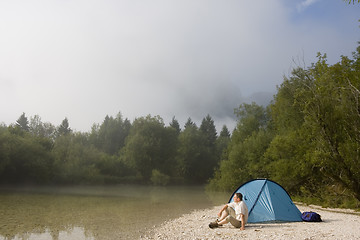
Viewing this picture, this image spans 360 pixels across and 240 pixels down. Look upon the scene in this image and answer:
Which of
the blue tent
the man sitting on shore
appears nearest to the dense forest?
the blue tent

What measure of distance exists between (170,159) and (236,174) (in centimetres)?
2645

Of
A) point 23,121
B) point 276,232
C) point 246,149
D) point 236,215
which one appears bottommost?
point 276,232

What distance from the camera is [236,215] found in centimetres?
1161

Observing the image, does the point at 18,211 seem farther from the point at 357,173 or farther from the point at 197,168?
the point at 197,168

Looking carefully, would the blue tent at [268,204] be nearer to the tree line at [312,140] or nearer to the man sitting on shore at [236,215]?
the man sitting on shore at [236,215]

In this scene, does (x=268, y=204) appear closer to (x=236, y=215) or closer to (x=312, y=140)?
(x=236, y=215)

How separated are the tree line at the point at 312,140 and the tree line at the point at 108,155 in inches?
767

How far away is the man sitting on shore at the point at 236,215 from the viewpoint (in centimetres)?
1123

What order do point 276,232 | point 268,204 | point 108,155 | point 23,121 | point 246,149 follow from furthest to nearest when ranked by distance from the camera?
point 23,121
point 108,155
point 246,149
point 268,204
point 276,232

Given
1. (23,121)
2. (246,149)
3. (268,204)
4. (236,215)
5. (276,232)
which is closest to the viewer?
(276,232)

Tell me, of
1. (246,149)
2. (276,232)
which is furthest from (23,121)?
(276,232)

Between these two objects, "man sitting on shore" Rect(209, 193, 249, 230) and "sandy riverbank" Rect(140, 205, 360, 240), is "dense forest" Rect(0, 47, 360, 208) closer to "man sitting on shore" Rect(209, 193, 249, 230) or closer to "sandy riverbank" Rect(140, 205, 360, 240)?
"sandy riverbank" Rect(140, 205, 360, 240)

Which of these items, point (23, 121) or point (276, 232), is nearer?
point (276, 232)

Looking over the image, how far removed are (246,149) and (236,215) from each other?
26.3 m
